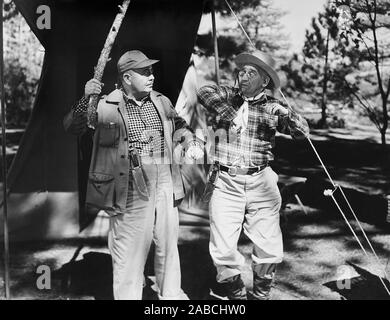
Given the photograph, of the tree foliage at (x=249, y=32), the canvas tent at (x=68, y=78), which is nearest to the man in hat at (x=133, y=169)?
the canvas tent at (x=68, y=78)

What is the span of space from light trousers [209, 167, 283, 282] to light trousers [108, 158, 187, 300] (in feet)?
0.97

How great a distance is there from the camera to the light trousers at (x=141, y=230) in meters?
3.27

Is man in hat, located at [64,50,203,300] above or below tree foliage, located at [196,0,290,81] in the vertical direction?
below

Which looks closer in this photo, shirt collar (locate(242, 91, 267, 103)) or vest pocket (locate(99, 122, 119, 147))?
vest pocket (locate(99, 122, 119, 147))

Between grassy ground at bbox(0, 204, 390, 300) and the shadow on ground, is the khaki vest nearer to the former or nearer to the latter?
grassy ground at bbox(0, 204, 390, 300)

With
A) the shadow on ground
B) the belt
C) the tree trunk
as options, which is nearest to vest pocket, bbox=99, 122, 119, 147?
the belt

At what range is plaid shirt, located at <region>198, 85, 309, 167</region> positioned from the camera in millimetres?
3408

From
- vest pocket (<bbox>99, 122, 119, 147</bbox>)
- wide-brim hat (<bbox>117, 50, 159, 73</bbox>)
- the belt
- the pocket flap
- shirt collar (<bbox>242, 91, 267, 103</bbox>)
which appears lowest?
the pocket flap

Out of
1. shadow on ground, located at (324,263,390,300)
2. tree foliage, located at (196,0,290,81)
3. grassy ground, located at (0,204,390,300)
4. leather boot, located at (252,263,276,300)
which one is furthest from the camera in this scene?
tree foliage, located at (196,0,290,81)

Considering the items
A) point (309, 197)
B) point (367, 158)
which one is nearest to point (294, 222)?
point (309, 197)

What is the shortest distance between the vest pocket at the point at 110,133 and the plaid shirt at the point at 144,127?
0.08m

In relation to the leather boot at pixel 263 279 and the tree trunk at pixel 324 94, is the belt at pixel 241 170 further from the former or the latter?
the tree trunk at pixel 324 94
